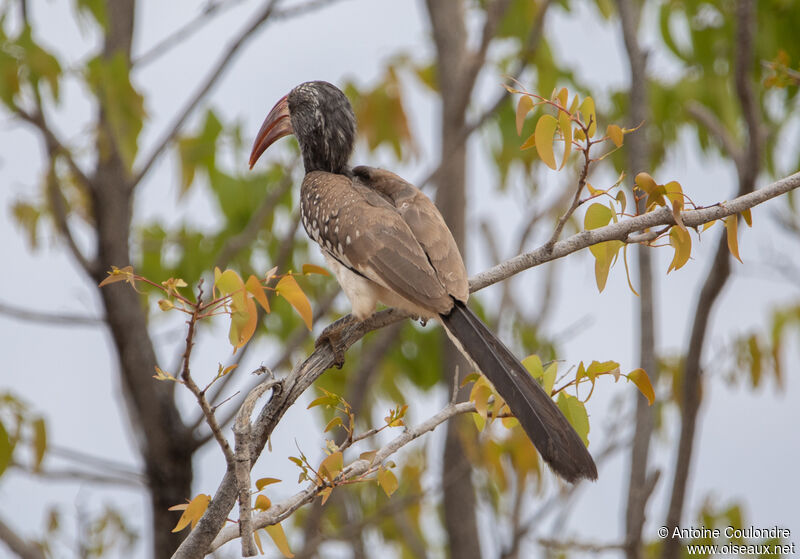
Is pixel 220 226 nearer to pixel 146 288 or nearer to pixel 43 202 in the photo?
pixel 146 288

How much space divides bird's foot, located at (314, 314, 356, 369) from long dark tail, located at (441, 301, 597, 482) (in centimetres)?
33

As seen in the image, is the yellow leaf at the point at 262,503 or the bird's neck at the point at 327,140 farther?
the bird's neck at the point at 327,140

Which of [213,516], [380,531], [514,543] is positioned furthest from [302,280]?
[213,516]

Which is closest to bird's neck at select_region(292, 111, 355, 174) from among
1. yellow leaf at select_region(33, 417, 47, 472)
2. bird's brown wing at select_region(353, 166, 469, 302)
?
bird's brown wing at select_region(353, 166, 469, 302)

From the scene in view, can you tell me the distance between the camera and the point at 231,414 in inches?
148

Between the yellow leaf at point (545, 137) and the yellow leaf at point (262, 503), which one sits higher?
the yellow leaf at point (545, 137)

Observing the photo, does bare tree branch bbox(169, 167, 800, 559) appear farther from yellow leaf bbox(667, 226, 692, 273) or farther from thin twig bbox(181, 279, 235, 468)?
thin twig bbox(181, 279, 235, 468)

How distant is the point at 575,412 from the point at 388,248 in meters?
0.80

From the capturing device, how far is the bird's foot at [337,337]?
2402 millimetres

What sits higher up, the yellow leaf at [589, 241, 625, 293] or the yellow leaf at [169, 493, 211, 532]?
the yellow leaf at [589, 241, 625, 293]

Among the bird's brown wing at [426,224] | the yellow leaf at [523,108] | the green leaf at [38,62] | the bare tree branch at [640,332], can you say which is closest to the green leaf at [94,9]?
the green leaf at [38,62]

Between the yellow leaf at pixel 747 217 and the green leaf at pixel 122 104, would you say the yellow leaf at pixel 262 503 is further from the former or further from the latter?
the green leaf at pixel 122 104

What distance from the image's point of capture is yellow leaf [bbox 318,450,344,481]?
1.81m

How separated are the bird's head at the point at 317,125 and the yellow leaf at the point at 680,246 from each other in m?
1.54
